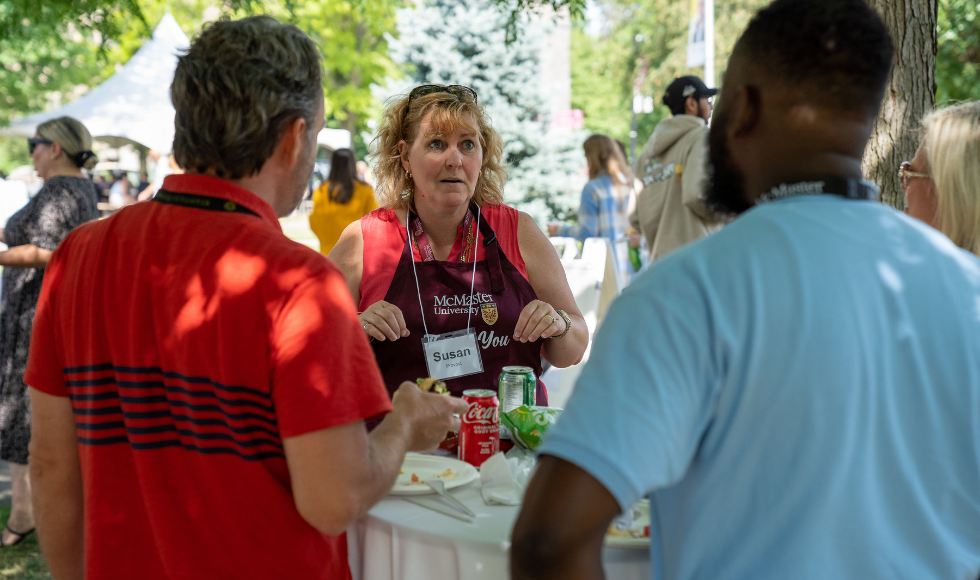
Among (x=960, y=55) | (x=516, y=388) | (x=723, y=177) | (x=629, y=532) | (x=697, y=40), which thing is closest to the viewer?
(x=723, y=177)

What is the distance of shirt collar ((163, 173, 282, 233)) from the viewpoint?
1.36 m

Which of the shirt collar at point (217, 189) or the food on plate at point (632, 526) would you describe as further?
the food on plate at point (632, 526)

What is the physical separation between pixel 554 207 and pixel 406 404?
9.59 meters

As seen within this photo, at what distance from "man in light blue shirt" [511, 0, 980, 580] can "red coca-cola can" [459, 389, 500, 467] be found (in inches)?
36.5

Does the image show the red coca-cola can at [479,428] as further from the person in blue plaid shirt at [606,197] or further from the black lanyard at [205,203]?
the person in blue plaid shirt at [606,197]

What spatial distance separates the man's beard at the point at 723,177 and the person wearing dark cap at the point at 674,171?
3.98m

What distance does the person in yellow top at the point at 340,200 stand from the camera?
277 inches

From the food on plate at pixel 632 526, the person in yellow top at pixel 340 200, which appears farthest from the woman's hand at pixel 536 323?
the person in yellow top at pixel 340 200

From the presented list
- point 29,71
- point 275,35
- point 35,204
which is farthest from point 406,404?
point 29,71

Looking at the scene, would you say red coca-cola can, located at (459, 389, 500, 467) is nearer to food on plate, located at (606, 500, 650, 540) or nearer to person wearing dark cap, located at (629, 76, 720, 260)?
food on plate, located at (606, 500, 650, 540)

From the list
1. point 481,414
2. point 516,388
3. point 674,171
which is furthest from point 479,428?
point 674,171

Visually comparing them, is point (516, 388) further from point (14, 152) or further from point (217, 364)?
point (14, 152)

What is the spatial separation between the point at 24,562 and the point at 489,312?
287cm

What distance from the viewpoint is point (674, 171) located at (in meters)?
5.25
